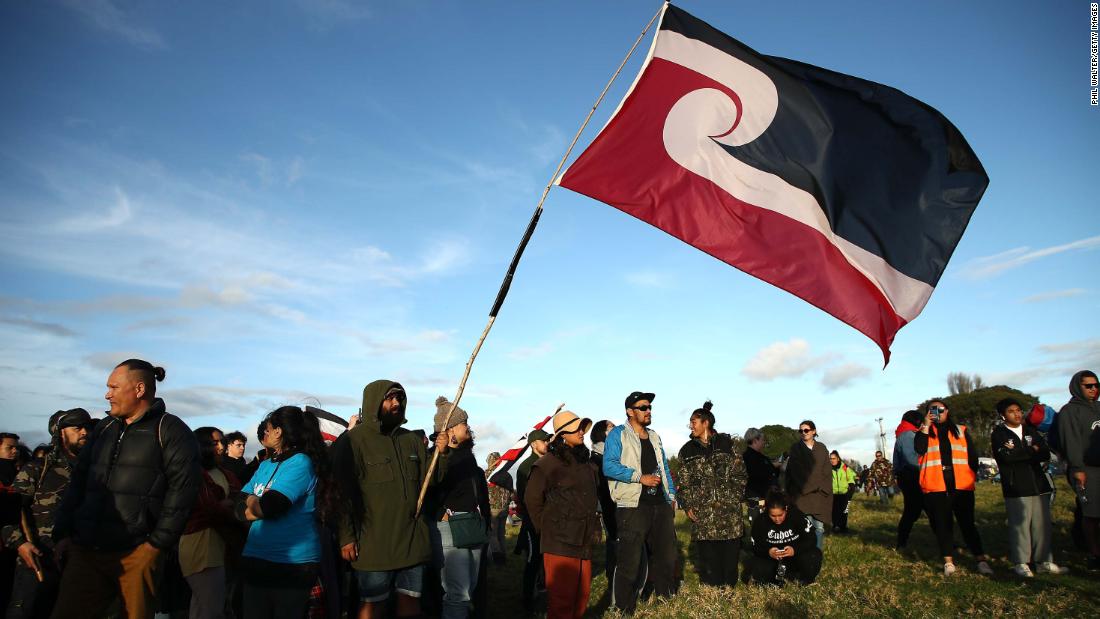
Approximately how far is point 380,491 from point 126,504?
5.36 ft

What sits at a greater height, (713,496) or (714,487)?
(714,487)

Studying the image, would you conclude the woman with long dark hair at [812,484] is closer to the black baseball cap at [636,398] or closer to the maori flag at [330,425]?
the black baseball cap at [636,398]

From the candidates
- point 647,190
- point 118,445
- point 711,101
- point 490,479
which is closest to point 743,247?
point 647,190

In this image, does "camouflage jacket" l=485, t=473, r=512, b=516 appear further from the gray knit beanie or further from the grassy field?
the gray knit beanie

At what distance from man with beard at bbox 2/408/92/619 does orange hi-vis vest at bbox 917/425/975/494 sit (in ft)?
30.7

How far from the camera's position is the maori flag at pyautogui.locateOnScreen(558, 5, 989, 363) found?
6188 millimetres

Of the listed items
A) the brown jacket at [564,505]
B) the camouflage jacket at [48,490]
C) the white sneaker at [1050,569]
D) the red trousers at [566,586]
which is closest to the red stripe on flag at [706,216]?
the brown jacket at [564,505]

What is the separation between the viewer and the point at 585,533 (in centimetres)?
705

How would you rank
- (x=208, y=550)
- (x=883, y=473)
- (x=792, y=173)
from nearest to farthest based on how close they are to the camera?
1. (x=208, y=550)
2. (x=792, y=173)
3. (x=883, y=473)

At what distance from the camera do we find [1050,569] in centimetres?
895

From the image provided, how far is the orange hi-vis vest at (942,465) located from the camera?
31.7 feet

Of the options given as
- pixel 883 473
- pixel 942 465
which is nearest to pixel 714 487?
pixel 942 465

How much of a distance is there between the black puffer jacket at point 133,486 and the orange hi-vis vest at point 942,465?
336 inches

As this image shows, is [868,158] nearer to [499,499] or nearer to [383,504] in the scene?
[383,504]
